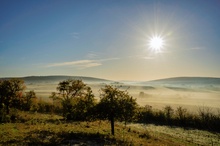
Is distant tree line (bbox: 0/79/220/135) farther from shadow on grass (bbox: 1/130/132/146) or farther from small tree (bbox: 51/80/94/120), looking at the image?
shadow on grass (bbox: 1/130/132/146)

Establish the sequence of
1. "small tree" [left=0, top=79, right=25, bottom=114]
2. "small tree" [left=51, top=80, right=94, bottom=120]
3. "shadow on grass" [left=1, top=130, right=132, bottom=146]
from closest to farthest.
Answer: "shadow on grass" [left=1, top=130, right=132, bottom=146]
"small tree" [left=51, top=80, right=94, bottom=120]
"small tree" [left=0, top=79, right=25, bottom=114]

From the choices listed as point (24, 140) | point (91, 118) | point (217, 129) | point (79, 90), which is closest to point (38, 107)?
point (79, 90)

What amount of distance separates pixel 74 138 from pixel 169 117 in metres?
19.3

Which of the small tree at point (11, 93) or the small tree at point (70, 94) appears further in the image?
A: the small tree at point (11, 93)

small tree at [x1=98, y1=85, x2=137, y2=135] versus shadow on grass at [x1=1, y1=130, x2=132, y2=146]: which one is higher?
small tree at [x1=98, y1=85, x2=137, y2=135]

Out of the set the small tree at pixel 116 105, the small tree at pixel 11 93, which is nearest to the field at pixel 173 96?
the small tree at pixel 116 105

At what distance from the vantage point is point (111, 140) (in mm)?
17656

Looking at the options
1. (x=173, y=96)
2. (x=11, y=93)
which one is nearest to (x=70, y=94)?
(x=11, y=93)

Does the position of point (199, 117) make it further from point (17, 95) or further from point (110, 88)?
point (17, 95)

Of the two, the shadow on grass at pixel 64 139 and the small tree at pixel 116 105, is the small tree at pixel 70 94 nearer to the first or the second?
the shadow on grass at pixel 64 139

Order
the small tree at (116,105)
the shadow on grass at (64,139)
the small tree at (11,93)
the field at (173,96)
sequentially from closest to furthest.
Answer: the shadow on grass at (64,139)
the small tree at (116,105)
the small tree at (11,93)
the field at (173,96)

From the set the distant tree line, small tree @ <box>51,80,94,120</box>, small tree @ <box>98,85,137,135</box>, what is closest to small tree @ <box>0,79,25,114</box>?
the distant tree line

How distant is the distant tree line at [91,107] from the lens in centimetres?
1947

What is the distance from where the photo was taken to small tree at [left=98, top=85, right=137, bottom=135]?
63.1 ft
